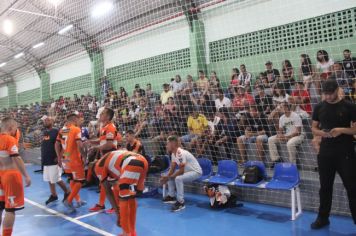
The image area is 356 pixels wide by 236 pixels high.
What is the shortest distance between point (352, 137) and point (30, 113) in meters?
15.6

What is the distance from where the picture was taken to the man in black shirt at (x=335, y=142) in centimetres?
378

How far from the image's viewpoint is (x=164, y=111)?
7.75m

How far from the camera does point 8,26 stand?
15.3 meters

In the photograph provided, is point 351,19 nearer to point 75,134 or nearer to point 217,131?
point 217,131

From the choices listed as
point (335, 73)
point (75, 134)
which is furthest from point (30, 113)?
point (335, 73)

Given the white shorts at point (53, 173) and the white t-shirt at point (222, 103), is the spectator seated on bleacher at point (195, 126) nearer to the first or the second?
the white t-shirt at point (222, 103)

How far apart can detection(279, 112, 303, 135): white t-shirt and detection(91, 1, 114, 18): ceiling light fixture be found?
22.7 ft

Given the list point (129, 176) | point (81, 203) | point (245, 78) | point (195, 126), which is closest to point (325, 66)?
point (245, 78)

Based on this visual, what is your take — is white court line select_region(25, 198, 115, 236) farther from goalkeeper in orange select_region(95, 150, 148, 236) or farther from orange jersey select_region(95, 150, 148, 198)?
orange jersey select_region(95, 150, 148, 198)

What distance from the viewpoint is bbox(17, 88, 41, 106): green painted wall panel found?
19719mm

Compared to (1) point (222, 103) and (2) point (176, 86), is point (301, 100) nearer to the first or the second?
(1) point (222, 103)

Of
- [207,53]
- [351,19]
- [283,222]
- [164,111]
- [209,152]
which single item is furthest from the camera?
[207,53]

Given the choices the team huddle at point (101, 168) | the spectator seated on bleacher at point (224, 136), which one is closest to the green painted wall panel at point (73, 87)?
the team huddle at point (101, 168)

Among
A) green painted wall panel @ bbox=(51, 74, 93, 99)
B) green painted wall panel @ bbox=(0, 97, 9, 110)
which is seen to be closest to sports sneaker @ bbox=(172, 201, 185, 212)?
green painted wall panel @ bbox=(51, 74, 93, 99)
